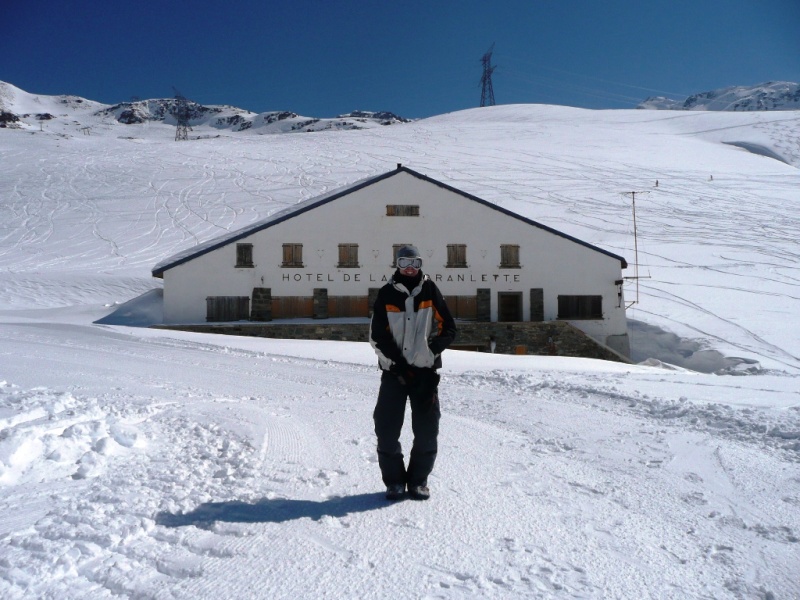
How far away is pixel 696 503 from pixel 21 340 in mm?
15793

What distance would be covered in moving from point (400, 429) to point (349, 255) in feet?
85.6

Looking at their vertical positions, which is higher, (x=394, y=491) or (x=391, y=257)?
(x=391, y=257)

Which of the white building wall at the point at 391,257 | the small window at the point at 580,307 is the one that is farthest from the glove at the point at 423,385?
the small window at the point at 580,307

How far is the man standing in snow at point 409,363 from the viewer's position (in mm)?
4602

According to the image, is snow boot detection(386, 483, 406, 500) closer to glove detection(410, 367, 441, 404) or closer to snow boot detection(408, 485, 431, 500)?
snow boot detection(408, 485, 431, 500)

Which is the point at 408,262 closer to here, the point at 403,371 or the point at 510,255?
the point at 403,371

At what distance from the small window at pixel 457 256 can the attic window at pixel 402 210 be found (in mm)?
2404

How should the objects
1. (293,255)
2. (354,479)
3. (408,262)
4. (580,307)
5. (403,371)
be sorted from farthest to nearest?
(580,307), (293,255), (354,479), (408,262), (403,371)

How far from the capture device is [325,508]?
4422mm

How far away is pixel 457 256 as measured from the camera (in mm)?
31141

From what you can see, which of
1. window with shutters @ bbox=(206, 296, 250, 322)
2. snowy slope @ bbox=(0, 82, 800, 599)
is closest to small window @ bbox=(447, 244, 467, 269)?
window with shutters @ bbox=(206, 296, 250, 322)

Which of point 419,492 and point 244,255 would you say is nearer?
point 419,492

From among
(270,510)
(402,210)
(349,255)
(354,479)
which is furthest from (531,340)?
(270,510)

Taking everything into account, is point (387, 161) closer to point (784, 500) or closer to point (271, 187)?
point (271, 187)
